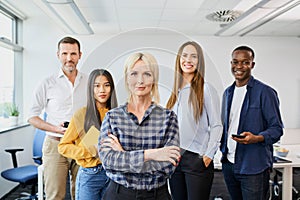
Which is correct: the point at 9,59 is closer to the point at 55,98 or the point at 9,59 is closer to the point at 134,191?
the point at 55,98

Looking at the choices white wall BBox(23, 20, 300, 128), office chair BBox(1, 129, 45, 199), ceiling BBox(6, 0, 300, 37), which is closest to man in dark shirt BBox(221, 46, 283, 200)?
ceiling BBox(6, 0, 300, 37)

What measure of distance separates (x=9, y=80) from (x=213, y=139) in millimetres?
3725

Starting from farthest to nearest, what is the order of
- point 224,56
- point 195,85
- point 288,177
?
point 224,56 → point 288,177 → point 195,85

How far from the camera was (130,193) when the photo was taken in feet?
3.87

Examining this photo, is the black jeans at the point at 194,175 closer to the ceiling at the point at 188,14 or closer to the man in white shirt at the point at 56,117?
the man in white shirt at the point at 56,117

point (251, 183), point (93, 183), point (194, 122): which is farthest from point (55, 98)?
point (251, 183)

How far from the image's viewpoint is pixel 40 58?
465cm

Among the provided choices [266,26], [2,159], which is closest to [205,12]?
[266,26]

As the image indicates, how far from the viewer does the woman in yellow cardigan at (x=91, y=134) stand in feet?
4.27

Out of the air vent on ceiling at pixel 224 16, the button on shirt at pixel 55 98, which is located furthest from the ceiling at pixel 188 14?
the button on shirt at pixel 55 98

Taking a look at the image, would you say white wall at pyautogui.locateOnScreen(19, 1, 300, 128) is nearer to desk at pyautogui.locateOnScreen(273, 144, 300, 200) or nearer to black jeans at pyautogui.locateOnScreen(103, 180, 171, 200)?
desk at pyautogui.locateOnScreen(273, 144, 300, 200)

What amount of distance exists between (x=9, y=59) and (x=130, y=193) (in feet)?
12.8

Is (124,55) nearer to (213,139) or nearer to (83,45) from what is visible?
(213,139)

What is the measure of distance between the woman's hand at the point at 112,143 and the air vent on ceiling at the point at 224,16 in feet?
9.91
